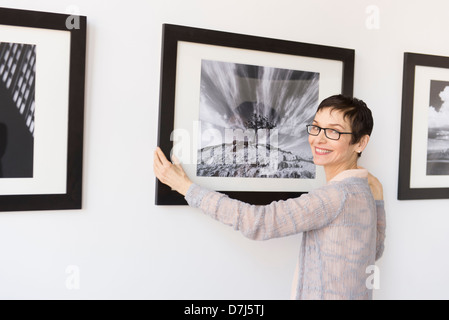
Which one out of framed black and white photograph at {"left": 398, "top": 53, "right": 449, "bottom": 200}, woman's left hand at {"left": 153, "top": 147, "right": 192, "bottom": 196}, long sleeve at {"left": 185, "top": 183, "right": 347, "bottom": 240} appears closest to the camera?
long sleeve at {"left": 185, "top": 183, "right": 347, "bottom": 240}

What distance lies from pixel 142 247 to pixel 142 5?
0.63 metres

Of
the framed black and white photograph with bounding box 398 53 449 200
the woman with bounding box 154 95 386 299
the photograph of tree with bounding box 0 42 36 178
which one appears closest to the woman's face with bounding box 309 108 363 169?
the woman with bounding box 154 95 386 299

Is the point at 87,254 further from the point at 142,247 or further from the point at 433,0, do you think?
the point at 433,0

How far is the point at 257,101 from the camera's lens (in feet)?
3.97

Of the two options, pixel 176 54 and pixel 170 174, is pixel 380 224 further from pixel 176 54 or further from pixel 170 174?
pixel 176 54

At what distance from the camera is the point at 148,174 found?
113cm

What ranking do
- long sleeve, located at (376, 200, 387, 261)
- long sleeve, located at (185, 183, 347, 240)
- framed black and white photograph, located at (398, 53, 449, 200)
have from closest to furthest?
long sleeve, located at (185, 183, 347, 240), long sleeve, located at (376, 200, 387, 261), framed black and white photograph, located at (398, 53, 449, 200)

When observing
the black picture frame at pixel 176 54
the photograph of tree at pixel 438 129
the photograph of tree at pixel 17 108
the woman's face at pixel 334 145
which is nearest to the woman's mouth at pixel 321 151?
the woman's face at pixel 334 145

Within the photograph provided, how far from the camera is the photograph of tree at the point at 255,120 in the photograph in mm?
1162

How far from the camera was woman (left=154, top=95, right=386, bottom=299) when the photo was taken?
97 cm

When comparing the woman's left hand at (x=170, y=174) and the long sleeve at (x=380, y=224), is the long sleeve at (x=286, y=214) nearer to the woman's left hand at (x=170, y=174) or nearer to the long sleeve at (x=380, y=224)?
the woman's left hand at (x=170, y=174)

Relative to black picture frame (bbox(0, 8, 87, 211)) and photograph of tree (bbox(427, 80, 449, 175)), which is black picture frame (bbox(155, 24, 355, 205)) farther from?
photograph of tree (bbox(427, 80, 449, 175))

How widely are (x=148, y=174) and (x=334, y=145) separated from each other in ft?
1.57
